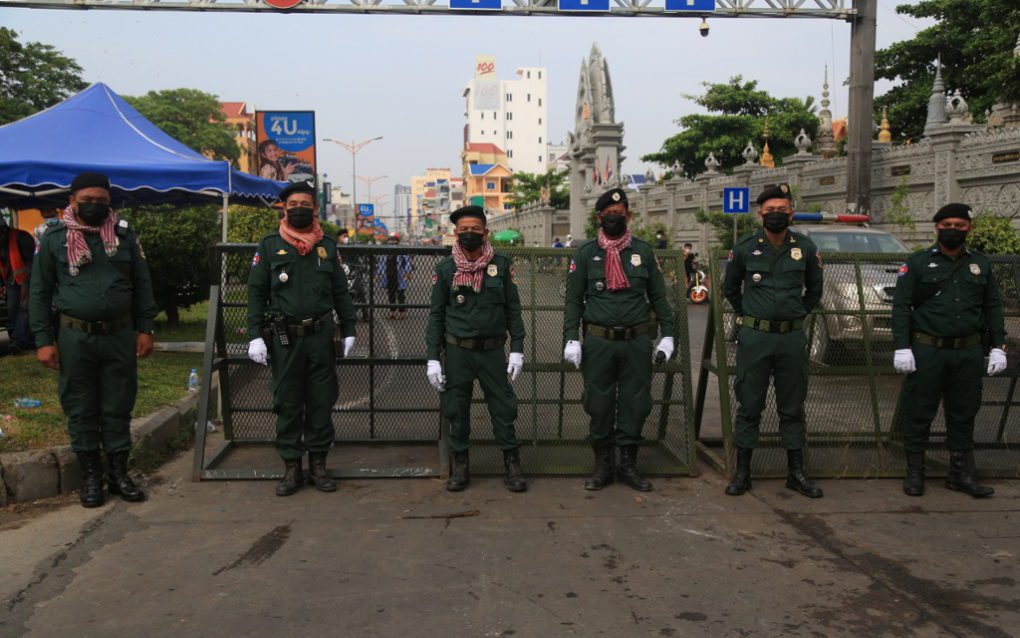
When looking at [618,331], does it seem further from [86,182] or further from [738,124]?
[738,124]

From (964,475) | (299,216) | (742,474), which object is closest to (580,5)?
(299,216)

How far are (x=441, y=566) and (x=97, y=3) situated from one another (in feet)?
49.1

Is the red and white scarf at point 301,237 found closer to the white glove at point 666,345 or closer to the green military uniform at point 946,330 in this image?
the white glove at point 666,345

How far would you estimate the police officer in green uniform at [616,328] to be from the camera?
17.3 feet

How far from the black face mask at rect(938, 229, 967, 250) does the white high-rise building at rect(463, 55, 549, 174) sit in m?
152

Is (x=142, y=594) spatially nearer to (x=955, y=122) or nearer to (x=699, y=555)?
(x=699, y=555)

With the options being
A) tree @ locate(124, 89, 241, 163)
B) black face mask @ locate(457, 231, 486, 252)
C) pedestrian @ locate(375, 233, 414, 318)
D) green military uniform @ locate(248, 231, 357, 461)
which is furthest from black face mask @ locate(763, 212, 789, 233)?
tree @ locate(124, 89, 241, 163)

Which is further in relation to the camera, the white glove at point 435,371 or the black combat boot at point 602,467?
the black combat boot at point 602,467

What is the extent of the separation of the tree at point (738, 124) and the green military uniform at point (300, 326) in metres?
41.1

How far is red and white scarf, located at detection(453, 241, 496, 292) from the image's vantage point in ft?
17.2

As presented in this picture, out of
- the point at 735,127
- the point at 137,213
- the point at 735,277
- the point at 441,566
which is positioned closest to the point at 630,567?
the point at 441,566

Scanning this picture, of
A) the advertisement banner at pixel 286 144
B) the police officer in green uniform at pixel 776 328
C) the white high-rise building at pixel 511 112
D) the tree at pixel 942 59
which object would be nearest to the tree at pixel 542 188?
the tree at pixel 942 59

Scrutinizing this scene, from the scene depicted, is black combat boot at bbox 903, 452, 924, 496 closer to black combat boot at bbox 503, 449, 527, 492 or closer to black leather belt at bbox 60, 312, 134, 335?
black combat boot at bbox 503, 449, 527, 492

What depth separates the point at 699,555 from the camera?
4.24 m
